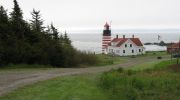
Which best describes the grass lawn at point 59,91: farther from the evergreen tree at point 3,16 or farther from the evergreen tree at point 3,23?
the evergreen tree at point 3,16

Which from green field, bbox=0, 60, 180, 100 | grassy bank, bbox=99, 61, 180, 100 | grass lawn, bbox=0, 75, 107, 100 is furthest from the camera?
grassy bank, bbox=99, 61, 180, 100

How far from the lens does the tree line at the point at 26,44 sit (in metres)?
34.0

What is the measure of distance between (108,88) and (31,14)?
87.7 ft

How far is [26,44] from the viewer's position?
35375 millimetres

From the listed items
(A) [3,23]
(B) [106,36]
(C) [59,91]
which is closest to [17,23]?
(A) [3,23]

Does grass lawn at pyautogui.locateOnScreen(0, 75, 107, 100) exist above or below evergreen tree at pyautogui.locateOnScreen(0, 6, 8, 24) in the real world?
below

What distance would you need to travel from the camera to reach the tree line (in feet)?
111

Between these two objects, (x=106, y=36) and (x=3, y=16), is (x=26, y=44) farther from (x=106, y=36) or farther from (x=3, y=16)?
(x=106, y=36)

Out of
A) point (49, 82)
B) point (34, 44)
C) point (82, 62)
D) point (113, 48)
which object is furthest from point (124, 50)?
point (49, 82)

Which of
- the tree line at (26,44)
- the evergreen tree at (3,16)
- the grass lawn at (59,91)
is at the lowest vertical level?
the grass lawn at (59,91)

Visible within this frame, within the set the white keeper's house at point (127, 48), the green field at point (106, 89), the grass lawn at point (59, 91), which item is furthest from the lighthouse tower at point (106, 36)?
the grass lawn at point (59, 91)

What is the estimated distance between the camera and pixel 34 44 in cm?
3681

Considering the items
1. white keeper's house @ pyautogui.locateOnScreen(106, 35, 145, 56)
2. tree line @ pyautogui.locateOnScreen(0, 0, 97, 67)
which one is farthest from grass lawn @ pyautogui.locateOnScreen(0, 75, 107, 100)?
white keeper's house @ pyautogui.locateOnScreen(106, 35, 145, 56)

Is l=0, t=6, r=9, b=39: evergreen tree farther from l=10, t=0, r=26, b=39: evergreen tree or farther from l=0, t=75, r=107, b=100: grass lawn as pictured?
l=0, t=75, r=107, b=100: grass lawn
